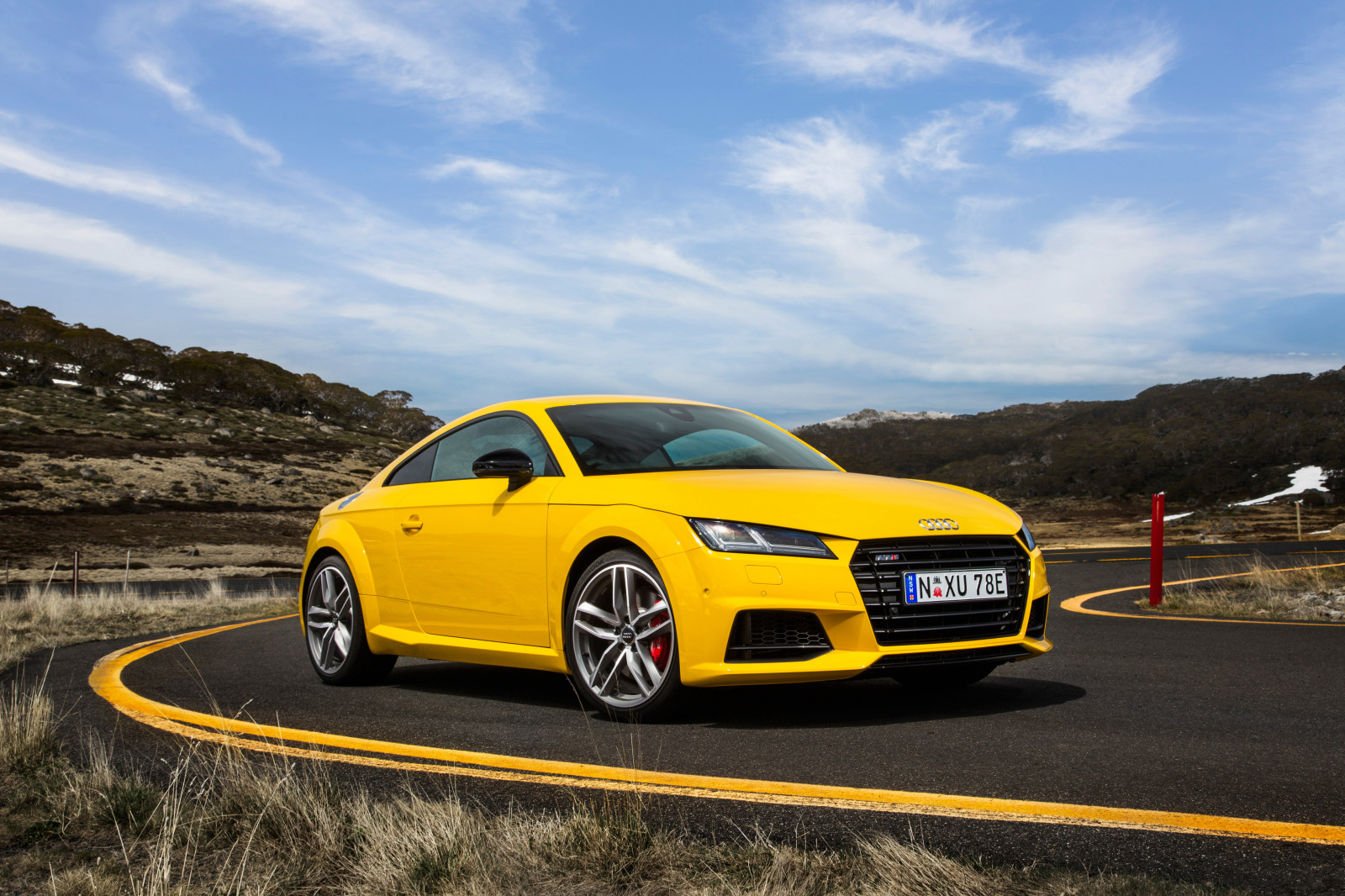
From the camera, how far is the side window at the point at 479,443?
556cm

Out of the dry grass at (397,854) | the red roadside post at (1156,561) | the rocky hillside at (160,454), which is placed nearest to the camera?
the dry grass at (397,854)

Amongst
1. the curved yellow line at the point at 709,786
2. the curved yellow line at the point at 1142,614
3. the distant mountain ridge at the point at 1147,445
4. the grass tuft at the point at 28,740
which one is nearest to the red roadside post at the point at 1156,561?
the curved yellow line at the point at 1142,614

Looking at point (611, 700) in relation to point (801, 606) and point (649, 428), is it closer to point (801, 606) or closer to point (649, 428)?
point (801, 606)

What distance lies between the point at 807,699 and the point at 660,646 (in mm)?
1105

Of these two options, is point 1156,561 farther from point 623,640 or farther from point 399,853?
point 399,853

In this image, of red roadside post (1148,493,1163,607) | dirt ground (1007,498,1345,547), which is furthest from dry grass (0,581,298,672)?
dirt ground (1007,498,1345,547)

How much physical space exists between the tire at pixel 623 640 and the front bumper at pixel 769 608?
0.44ft

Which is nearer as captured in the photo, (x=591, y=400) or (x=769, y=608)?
(x=769, y=608)

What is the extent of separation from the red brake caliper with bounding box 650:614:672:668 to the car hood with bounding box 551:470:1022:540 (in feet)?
1.51

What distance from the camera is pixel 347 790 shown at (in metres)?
3.42

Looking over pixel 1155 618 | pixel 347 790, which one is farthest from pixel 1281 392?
pixel 347 790

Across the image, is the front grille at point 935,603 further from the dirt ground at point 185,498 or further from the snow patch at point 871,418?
the snow patch at point 871,418

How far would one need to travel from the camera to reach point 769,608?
13.5ft

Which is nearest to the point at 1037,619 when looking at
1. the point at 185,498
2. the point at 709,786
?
the point at 709,786
